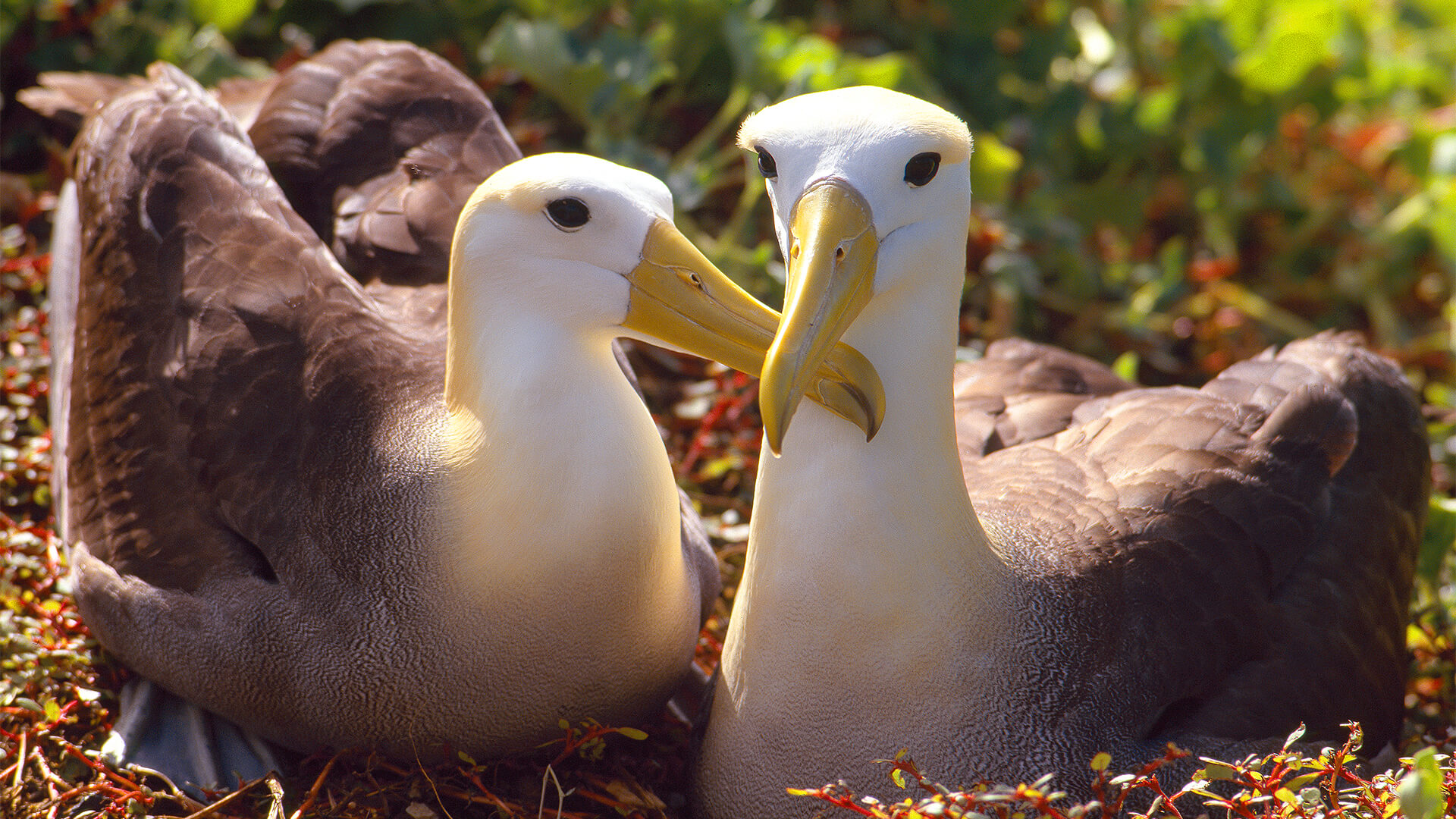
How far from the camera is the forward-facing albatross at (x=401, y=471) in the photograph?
10.1 feet

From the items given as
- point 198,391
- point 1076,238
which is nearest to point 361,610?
point 198,391

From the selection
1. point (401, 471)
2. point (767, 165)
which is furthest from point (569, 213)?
point (401, 471)

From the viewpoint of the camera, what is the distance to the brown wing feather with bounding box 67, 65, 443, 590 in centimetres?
335

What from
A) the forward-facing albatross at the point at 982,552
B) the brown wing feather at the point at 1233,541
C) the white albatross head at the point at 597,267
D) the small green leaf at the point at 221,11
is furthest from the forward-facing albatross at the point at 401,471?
the small green leaf at the point at 221,11

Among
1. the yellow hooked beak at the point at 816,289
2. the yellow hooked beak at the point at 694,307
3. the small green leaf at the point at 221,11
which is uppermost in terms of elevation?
the yellow hooked beak at the point at 816,289

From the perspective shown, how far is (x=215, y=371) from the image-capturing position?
3.46m

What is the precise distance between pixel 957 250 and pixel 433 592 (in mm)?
1407

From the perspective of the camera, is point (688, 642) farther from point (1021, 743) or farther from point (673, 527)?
point (1021, 743)

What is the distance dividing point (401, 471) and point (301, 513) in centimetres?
28

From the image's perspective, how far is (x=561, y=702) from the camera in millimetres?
3336

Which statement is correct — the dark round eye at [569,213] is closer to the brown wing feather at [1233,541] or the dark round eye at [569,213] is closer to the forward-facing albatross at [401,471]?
the forward-facing albatross at [401,471]

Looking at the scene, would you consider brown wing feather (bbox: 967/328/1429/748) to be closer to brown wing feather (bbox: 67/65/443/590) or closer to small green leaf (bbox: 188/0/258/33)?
brown wing feather (bbox: 67/65/443/590)

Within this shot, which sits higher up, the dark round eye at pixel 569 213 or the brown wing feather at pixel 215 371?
the dark round eye at pixel 569 213

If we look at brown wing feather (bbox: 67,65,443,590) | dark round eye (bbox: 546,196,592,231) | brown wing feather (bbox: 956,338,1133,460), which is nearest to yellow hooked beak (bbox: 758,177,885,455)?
dark round eye (bbox: 546,196,592,231)
